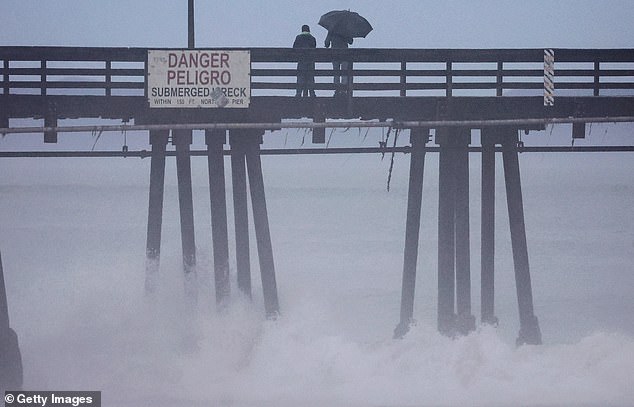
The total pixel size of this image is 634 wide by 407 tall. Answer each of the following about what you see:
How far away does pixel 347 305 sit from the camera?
33.2 m

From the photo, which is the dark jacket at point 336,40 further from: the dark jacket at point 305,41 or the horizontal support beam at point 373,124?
the horizontal support beam at point 373,124

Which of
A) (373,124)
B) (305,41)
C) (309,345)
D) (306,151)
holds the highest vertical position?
(305,41)

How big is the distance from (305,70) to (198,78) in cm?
165

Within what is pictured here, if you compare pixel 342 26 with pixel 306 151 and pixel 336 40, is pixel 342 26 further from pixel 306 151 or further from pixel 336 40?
pixel 306 151

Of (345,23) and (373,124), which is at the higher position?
(345,23)
